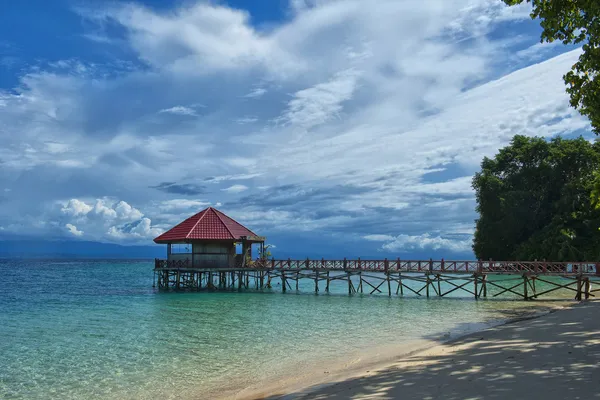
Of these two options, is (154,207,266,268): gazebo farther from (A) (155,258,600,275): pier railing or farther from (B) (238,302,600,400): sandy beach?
(B) (238,302,600,400): sandy beach

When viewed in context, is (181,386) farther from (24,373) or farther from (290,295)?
(290,295)

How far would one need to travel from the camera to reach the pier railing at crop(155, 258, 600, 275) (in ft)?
88.0

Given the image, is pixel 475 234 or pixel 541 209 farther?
pixel 475 234

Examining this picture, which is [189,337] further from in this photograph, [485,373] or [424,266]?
[424,266]

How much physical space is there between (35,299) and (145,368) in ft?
76.5

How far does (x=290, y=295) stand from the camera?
31.7 metres

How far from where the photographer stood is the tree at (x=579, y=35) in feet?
32.5

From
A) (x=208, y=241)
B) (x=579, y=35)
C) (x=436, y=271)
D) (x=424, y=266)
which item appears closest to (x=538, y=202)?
(x=424, y=266)

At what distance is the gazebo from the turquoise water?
14.2ft

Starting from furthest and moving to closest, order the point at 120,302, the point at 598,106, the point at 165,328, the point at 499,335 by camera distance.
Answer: the point at 120,302 < the point at 165,328 < the point at 499,335 < the point at 598,106

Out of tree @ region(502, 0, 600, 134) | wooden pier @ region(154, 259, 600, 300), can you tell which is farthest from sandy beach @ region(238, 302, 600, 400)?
wooden pier @ region(154, 259, 600, 300)

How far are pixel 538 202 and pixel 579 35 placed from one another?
127 feet

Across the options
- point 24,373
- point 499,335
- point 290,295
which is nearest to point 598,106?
point 499,335

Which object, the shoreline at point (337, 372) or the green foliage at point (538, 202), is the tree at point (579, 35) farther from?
the green foliage at point (538, 202)
